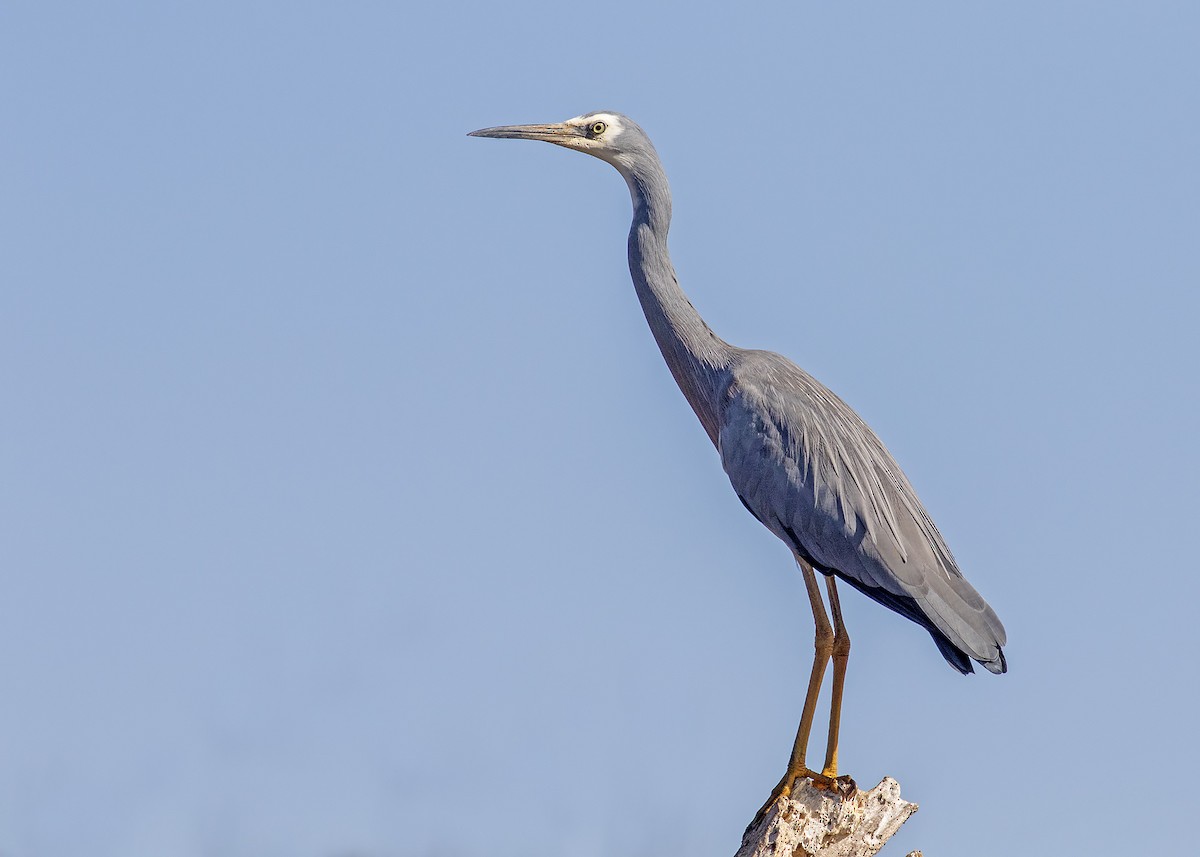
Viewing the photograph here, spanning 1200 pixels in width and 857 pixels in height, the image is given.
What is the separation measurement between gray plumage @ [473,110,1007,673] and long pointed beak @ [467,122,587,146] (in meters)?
0.01

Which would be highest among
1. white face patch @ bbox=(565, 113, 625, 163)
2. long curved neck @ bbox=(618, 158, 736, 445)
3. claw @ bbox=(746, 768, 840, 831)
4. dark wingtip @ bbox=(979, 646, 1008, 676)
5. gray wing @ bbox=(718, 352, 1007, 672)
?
white face patch @ bbox=(565, 113, 625, 163)

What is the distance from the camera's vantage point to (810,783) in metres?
9.62

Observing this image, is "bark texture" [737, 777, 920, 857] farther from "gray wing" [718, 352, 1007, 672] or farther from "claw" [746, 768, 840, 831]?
"gray wing" [718, 352, 1007, 672]

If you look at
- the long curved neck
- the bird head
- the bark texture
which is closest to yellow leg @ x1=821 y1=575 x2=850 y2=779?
the bark texture

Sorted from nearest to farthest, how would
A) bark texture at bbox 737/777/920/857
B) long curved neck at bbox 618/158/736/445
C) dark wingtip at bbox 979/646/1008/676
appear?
bark texture at bbox 737/777/920/857
dark wingtip at bbox 979/646/1008/676
long curved neck at bbox 618/158/736/445

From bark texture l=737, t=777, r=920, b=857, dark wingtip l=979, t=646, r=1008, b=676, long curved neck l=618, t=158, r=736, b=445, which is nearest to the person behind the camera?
A: bark texture l=737, t=777, r=920, b=857

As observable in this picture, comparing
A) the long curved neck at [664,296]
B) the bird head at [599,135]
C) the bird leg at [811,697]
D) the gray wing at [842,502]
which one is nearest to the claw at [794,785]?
the bird leg at [811,697]

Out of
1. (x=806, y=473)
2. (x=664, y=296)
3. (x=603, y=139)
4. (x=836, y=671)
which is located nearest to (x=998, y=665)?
(x=836, y=671)

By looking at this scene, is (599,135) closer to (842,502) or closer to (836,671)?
(842,502)

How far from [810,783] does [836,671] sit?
98 centimetres

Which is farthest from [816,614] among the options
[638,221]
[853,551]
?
[638,221]

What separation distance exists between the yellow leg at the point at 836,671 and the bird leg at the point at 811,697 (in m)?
0.05

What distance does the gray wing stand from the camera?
32.5 ft

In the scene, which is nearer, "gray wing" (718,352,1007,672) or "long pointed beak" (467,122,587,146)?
"gray wing" (718,352,1007,672)
